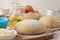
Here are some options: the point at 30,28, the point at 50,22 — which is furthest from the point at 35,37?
the point at 50,22

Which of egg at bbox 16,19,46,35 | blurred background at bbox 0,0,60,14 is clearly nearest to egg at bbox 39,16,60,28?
egg at bbox 16,19,46,35

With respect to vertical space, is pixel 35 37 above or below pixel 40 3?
below

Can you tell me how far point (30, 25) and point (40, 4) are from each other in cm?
92

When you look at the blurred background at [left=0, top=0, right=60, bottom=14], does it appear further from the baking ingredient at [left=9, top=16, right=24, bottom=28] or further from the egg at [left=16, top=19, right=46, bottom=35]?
the egg at [left=16, top=19, right=46, bottom=35]

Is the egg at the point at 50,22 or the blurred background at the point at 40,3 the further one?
the blurred background at the point at 40,3

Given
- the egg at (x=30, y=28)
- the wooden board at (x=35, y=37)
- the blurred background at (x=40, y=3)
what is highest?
the blurred background at (x=40, y=3)

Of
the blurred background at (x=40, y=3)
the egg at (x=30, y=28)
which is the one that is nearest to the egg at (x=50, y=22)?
the egg at (x=30, y=28)

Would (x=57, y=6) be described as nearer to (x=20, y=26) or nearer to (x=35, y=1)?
(x=35, y=1)

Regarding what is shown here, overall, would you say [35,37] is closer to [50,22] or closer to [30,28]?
[30,28]

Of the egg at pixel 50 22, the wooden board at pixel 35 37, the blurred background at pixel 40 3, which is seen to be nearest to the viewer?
the wooden board at pixel 35 37

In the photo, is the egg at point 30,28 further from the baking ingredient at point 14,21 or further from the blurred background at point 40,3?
the blurred background at point 40,3

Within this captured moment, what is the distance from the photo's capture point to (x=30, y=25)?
0.58 metres

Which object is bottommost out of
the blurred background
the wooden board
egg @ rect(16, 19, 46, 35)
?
the wooden board

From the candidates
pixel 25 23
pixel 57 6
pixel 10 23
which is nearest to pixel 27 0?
pixel 57 6
